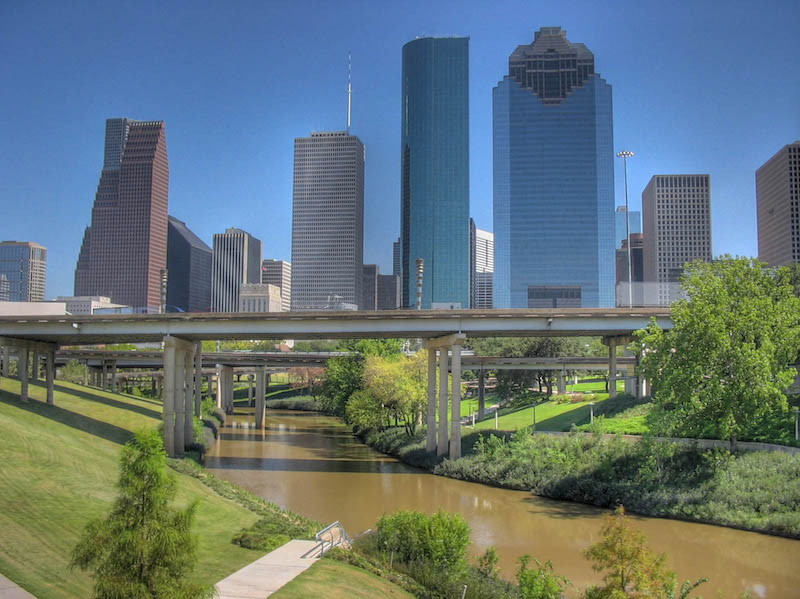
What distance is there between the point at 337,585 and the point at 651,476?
2312 centimetres

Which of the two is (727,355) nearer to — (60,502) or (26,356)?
(60,502)

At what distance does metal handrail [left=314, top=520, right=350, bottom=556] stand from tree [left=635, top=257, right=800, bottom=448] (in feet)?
61.3

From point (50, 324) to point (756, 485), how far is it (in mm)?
46501

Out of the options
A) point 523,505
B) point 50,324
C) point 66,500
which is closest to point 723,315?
point 523,505

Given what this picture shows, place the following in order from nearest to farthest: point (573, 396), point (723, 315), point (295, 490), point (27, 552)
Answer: point (27, 552) → point (723, 315) → point (295, 490) → point (573, 396)

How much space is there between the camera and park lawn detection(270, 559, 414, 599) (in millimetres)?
17625

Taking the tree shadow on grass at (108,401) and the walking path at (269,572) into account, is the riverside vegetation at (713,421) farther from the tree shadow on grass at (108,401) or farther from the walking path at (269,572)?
the tree shadow on grass at (108,401)

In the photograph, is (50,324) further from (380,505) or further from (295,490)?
(380,505)

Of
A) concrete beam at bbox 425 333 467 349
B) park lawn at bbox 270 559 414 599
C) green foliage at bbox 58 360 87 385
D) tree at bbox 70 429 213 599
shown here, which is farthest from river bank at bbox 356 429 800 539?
green foliage at bbox 58 360 87 385

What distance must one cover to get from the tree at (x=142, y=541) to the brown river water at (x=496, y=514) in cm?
1509

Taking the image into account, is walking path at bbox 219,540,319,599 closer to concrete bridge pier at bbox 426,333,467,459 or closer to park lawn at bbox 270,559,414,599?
park lawn at bbox 270,559,414,599

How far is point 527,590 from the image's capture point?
57.0 ft

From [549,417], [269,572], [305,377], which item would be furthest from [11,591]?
[305,377]

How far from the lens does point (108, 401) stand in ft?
220
